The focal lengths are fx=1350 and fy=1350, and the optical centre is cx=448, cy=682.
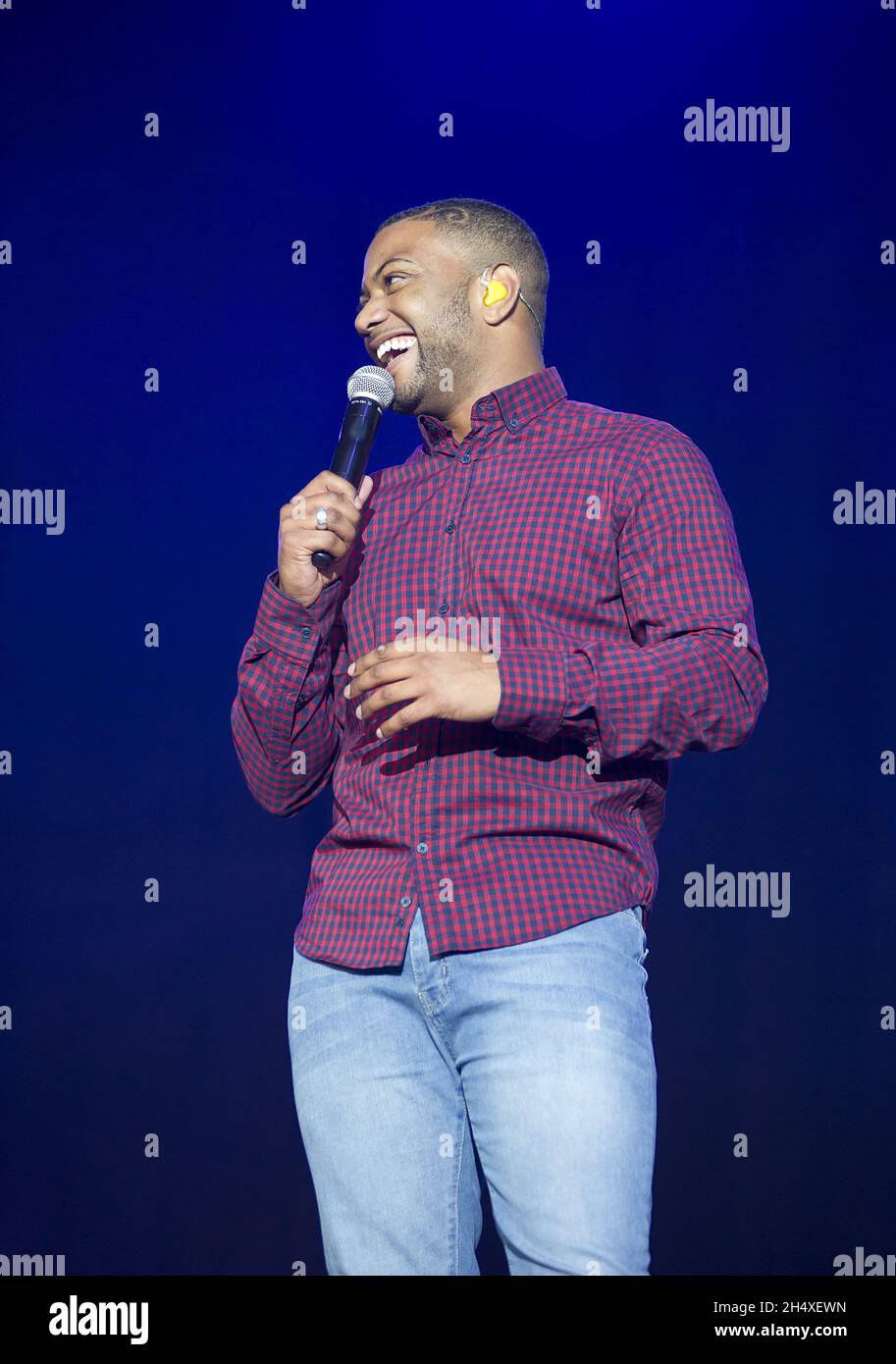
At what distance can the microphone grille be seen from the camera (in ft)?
5.17

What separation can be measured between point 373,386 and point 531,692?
19.2 inches

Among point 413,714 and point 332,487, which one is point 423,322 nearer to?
point 332,487

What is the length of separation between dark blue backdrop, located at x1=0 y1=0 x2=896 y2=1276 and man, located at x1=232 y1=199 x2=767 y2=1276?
39.6 inches

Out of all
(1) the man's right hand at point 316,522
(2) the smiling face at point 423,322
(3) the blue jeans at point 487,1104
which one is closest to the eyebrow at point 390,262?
(2) the smiling face at point 423,322

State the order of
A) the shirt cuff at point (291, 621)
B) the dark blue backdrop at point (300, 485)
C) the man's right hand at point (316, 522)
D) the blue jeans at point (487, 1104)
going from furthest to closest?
the dark blue backdrop at point (300, 485)
the shirt cuff at point (291, 621)
the man's right hand at point (316, 522)
the blue jeans at point (487, 1104)

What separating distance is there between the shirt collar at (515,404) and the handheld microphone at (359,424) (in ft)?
0.35

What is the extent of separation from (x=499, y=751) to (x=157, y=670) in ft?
4.32

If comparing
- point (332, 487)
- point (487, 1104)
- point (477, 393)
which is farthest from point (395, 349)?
point (487, 1104)

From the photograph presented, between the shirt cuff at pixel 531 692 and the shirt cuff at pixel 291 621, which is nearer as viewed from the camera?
the shirt cuff at pixel 531 692

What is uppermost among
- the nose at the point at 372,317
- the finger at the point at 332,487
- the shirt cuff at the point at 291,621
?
the nose at the point at 372,317

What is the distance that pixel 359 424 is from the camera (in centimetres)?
152

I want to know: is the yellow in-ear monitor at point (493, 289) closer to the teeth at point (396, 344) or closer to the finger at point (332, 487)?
the teeth at point (396, 344)

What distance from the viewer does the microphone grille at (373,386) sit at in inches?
62.1

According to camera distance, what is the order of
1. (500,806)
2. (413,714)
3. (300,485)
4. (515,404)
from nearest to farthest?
(413,714) < (500,806) < (515,404) < (300,485)
